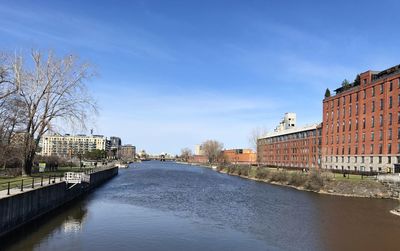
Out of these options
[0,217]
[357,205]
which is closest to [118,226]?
[0,217]

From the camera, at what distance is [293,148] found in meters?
122

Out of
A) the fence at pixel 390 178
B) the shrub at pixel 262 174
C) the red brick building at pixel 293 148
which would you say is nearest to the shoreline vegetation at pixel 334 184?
the fence at pixel 390 178

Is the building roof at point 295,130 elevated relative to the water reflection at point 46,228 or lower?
elevated

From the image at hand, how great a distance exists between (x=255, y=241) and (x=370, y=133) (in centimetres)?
5944

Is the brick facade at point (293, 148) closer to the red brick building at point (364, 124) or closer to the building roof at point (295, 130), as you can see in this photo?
the building roof at point (295, 130)

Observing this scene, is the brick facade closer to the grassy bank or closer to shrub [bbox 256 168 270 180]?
shrub [bbox 256 168 270 180]

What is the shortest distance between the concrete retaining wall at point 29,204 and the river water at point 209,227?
29.8 inches

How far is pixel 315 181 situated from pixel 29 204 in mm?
46907

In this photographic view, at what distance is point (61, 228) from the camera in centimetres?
2892

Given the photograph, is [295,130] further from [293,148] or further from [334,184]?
[334,184]

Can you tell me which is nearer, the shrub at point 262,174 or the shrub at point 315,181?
the shrub at point 315,181

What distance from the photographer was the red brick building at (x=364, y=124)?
70750mm

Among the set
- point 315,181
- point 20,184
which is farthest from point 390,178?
point 20,184

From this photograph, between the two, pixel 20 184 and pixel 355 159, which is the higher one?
pixel 355 159
